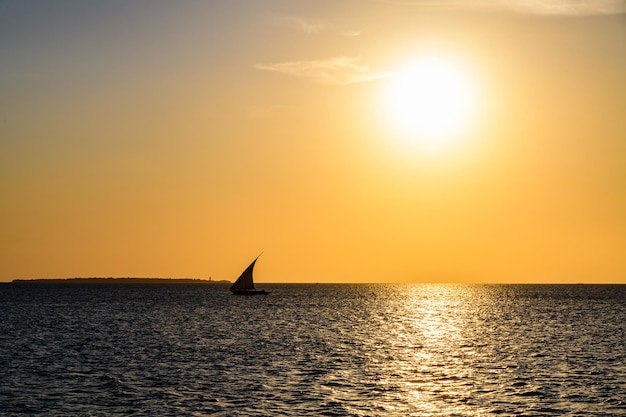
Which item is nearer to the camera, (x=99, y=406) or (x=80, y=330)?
(x=99, y=406)

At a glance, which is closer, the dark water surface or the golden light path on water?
the dark water surface

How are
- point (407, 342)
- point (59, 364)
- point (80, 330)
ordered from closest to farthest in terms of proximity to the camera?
1. point (59, 364)
2. point (407, 342)
3. point (80, 330)

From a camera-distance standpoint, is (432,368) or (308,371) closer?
(308,371)

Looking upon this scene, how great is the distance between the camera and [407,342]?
92.6m

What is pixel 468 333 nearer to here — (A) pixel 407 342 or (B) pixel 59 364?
(A) pixel 407 342

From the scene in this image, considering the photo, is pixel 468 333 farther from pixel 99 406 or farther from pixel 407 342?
pixel 99 406

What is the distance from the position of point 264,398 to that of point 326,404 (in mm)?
4504

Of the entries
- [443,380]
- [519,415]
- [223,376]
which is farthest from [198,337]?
[519,415]

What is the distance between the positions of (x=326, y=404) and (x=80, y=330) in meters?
69.3

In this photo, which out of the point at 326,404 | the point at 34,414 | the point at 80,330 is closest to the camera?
the point at 34,414

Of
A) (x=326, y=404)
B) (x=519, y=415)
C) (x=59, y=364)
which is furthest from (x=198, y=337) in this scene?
(x=519, y=415)

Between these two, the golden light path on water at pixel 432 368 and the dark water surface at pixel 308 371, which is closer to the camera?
the dark water surface at pixel 308 371

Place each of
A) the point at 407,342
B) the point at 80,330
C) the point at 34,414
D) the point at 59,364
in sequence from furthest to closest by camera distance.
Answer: the point at 80,330 < the point at 407,342 < the point at 59,364 < the point at 34,414

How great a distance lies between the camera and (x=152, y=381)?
5791 centimetres
